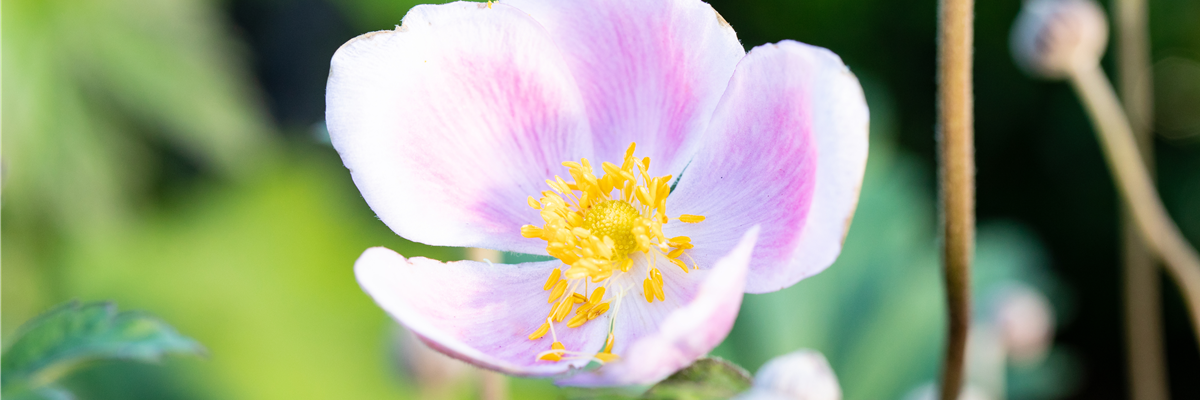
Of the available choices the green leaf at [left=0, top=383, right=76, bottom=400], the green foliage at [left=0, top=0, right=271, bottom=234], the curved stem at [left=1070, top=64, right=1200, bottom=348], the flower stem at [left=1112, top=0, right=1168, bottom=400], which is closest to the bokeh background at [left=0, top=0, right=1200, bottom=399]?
the green foliage at [left=0, top=0, right=271, bottom=234]

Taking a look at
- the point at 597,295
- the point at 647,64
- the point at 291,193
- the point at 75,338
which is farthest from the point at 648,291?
the point at 291,193

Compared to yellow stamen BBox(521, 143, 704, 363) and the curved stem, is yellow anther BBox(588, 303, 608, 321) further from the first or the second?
the curved stem

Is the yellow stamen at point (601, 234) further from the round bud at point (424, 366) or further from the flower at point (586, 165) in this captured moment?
the round bud at point (424, 366)

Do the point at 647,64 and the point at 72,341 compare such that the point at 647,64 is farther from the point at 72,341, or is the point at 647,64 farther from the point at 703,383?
the point at 72,341

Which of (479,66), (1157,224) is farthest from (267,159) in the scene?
(1157,224)

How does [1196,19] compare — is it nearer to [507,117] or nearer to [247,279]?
[507,117]
